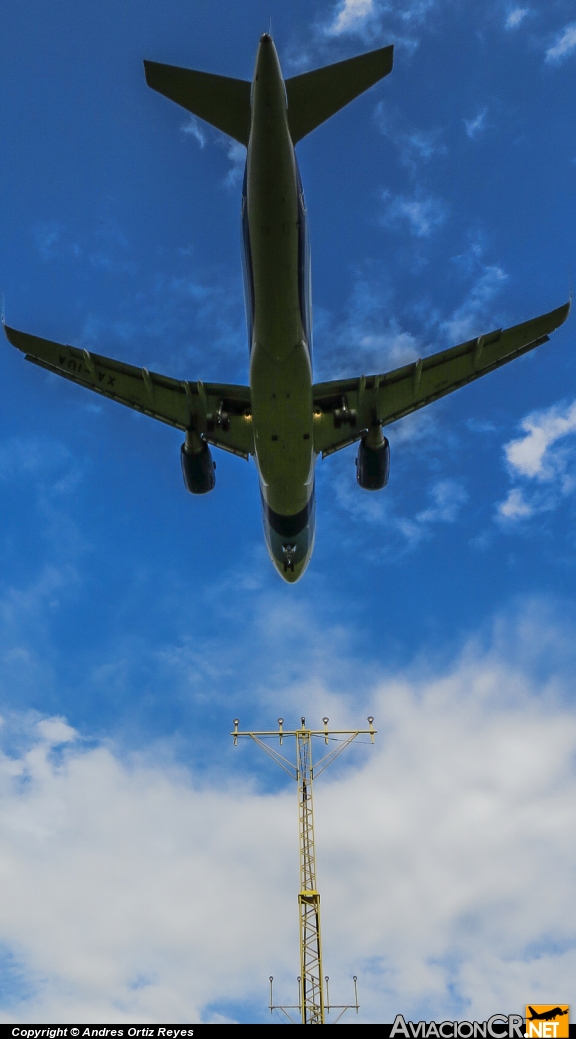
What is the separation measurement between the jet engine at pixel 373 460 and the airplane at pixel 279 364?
35 millimetres

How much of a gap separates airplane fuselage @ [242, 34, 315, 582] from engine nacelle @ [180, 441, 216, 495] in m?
1.74

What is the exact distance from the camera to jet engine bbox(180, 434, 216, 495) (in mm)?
26156

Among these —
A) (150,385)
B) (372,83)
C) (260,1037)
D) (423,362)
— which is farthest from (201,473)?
(260,1037)

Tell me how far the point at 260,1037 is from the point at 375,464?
16.5 meters

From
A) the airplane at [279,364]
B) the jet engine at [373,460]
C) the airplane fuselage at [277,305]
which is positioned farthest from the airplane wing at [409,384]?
the airplane fuselage at [277,305]

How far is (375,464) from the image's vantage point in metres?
25.9

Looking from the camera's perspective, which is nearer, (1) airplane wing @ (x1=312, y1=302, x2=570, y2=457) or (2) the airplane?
(2) the airplane

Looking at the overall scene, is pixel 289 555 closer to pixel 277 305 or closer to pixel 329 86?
pixel 277 305

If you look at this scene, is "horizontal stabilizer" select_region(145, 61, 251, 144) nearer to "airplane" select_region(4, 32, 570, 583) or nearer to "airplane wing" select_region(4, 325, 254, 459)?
"airplane" select_region(4, 32, 570, 583)

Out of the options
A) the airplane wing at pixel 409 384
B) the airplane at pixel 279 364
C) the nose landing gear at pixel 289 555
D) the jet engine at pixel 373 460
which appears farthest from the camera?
the nose landing gear at pixel 289 555

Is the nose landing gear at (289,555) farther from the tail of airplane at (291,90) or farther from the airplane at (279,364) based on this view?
the tail of airplane at (291,90)

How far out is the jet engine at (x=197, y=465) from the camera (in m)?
26.2

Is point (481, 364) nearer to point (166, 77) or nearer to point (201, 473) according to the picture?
point (201, 473)

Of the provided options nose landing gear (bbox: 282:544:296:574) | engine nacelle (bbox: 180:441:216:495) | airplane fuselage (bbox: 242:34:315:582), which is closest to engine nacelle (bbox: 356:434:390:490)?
airplane fuselage (bbox: 242:34:315:582)
